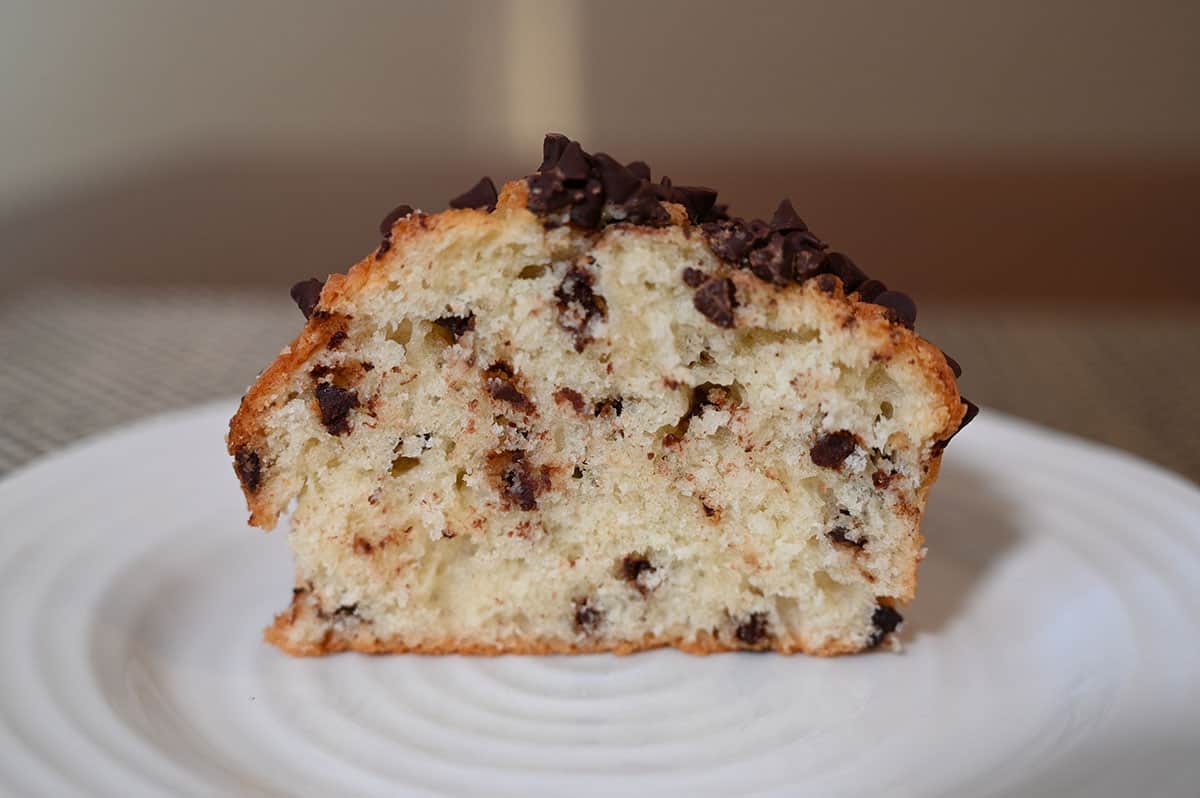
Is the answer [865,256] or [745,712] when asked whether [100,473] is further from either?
[865,256]

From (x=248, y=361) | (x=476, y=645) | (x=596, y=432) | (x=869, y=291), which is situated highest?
(x=869, y=291)

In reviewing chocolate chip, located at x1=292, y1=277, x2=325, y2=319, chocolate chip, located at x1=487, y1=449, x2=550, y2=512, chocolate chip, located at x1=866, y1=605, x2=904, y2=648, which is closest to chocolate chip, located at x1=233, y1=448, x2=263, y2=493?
chocolate chip, located at x1=292, y1=277, x2=325, y2=319

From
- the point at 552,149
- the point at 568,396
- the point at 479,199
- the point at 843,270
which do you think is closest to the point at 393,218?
the point at 479,199

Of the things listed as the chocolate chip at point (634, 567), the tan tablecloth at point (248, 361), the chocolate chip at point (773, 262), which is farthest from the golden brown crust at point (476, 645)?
the tan tablecloth at point (248, 361)

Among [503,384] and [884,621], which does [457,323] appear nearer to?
[503,384]

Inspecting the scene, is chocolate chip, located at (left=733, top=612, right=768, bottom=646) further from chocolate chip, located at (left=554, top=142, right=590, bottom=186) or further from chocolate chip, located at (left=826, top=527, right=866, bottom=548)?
chocolate chip, located at (left=554, top=142, right=590, bottom=186)

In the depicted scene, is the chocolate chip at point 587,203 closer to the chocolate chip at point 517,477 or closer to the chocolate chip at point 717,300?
the chocolate chip at point 717,300

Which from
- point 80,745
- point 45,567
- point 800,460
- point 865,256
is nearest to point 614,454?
point 800,460
